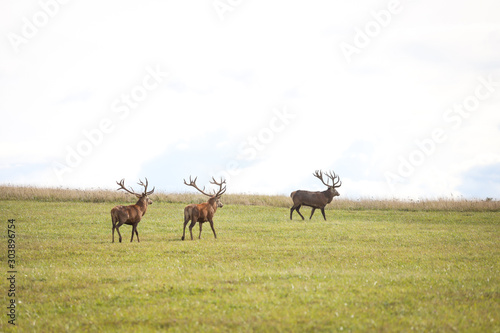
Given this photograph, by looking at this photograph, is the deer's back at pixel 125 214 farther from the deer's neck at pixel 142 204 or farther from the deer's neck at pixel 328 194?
the deer's neck at pixel 328 194

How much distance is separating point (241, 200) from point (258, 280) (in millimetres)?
32117

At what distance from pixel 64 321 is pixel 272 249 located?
378 inches

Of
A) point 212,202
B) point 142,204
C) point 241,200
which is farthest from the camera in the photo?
point 241,200

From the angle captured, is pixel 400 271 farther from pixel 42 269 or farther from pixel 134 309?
pixel 42 269

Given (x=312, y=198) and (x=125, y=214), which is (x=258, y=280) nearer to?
(x=125, y=214)

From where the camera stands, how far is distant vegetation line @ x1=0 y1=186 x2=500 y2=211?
41344 millimetres

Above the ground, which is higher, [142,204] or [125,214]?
[142,204]

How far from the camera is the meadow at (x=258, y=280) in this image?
32.9 feet

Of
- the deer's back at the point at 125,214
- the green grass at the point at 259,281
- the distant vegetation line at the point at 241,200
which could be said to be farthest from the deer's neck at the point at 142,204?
the distant vegetation line at the point at 241,200

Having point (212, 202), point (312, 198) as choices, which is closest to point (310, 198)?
point (312, 198)

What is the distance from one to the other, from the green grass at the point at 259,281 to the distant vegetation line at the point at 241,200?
1630 centimetres

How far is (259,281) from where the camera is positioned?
12992 millimetres

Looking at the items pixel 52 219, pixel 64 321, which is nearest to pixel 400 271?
pixel 64 321

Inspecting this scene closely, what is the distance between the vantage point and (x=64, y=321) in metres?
10.6
